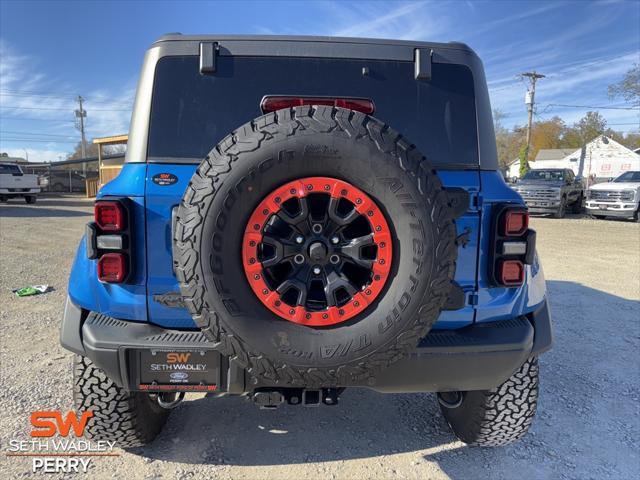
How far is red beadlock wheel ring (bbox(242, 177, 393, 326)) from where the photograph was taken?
1661 millimetres

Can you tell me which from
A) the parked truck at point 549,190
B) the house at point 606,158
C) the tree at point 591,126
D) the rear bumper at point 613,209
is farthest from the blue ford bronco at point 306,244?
the tree at point 591,126

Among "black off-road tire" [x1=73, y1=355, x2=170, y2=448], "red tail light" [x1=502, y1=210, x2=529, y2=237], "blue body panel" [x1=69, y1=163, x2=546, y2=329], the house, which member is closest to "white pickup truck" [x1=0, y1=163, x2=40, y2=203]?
"black off-road tire" [x1=73, y1=355, x2=170, y2=448]

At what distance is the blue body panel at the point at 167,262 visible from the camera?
1899 millimetres

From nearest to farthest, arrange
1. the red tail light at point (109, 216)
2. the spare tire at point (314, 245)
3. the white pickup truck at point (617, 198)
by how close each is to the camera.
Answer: the spare tire at point (314, 245), the red tail light at point (109, 216), the white pickup truck at point (617, 198)

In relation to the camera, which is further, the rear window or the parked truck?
the parked truck

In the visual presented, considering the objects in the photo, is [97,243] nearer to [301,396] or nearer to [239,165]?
[239,165]

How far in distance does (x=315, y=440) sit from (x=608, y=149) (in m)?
56.8

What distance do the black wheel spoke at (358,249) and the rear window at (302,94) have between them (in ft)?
2.19

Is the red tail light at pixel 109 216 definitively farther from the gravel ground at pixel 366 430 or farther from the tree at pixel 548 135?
the tree at pixel 548 135

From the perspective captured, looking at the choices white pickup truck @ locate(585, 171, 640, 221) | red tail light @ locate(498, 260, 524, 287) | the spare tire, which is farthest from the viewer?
white pickup truck @ locate(585, 171, 640, 221)

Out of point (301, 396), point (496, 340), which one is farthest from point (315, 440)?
point (496, 340)

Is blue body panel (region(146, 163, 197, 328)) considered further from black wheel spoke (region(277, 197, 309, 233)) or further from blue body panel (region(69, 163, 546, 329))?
black wheel spoke (region(277, 197, 309, 233))

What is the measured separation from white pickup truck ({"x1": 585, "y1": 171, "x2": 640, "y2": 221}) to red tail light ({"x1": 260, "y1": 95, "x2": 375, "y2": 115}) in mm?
16358

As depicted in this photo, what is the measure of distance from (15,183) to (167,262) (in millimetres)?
21929
